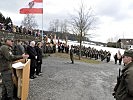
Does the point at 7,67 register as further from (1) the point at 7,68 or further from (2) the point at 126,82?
(2) the point at 126,82

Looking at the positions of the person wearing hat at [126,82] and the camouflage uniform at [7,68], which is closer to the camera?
the person wearing hat at [126,82]

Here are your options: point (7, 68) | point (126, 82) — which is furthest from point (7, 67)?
point (126, 82)

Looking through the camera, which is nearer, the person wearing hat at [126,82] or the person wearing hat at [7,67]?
the person wearing hat at [126,82]

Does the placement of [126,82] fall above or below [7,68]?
above

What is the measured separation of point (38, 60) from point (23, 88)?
7145 millimetres

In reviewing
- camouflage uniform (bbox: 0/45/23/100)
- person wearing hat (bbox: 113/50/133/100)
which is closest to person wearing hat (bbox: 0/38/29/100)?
camouflage uniform (bbox: 0/45/23/100)

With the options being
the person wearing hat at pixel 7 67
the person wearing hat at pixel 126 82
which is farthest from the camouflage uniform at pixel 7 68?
the person wearing hat at pixel 126 82

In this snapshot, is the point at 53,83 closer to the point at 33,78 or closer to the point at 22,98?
the point at 33,78

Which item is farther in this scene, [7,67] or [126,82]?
[7,67]

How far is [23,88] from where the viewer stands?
9.30 metres

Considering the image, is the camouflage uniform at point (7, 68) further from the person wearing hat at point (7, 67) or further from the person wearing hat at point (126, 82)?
the person wearing hat at point (126, 82)

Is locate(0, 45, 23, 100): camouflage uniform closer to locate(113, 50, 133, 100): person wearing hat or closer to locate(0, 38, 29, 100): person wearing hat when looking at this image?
Answer: locate(0, 38, 29, 100): person wearing hat

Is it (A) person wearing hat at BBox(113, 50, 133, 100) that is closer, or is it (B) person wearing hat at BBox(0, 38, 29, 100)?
(A) person wearing hat at BBox(113, 50, 133, 100)

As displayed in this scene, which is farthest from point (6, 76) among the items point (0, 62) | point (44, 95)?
point (44, 95)
